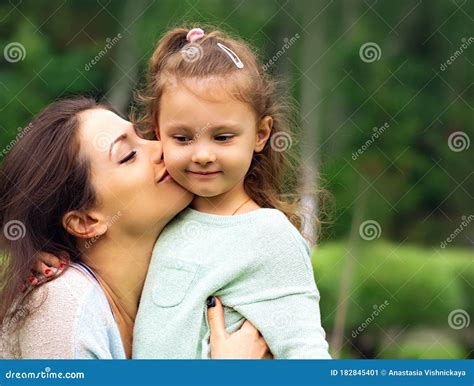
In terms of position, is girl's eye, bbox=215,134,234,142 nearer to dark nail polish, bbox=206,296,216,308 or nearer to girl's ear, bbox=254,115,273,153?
girl's ear, bbox=254,115,273,153

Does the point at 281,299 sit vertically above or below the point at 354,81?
above

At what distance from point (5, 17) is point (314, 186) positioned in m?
7.07

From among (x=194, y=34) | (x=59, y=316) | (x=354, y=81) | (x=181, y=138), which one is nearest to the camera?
(x=59, y=316)

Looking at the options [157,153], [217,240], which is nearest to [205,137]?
[157,153]

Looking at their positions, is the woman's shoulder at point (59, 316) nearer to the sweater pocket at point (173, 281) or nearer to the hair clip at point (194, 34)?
the sweater pocket at point (173, 281)

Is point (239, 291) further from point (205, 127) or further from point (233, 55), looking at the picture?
point (233, 55)

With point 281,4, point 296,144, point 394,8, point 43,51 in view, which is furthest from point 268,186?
point 394,8

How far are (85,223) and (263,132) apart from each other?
578 mm

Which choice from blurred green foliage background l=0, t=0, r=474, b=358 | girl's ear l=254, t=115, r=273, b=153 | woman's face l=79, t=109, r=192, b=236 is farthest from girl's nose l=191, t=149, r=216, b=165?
blurred green foliage background l=0, t=0, r=474, b=358

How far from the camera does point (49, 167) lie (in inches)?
112

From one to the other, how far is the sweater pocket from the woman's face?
138 millimetres

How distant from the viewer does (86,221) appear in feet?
9.57

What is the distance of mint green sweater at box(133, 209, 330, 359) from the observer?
277 cm

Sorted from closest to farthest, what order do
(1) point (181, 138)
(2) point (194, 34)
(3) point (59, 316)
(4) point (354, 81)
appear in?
1. (3) point (59, 316)
2. (1) point (181, 138)
3. (2) point (194, 34)
4. (4) point (354, 81)
